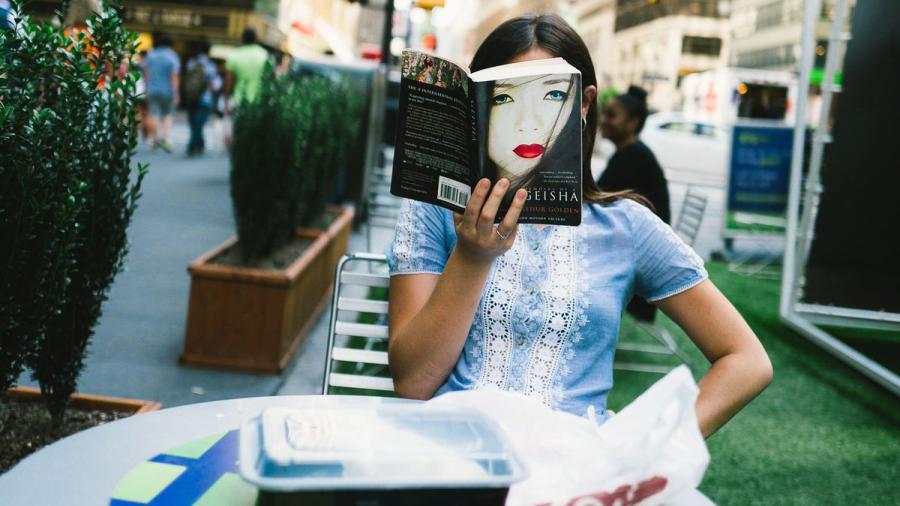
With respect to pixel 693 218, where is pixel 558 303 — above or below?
below

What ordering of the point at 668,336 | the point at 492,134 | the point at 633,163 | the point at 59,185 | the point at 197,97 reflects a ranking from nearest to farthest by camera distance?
1. the point at 492,134
2. the point at 59,185
3. the point at 633,163
4. the point at 668,336
5. the point at 197,97

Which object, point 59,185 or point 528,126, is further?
point 59,185

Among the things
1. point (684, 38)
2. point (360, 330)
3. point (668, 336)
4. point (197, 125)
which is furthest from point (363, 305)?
point (684, 38)

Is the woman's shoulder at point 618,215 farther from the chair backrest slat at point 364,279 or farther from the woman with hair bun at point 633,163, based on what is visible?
the woman with hair bun at point 633,163

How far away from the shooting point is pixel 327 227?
21.0ft

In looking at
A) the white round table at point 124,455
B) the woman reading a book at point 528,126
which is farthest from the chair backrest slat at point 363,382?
the woman reading a book at point 528,126

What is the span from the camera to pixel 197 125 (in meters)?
13.1

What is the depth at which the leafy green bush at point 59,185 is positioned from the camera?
202 centimetres

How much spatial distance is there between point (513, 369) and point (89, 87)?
58.4 inches

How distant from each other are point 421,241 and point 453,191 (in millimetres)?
368

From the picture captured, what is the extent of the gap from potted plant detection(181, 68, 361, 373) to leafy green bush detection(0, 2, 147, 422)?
4.83 feet

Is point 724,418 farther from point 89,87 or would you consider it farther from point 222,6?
point 222,6

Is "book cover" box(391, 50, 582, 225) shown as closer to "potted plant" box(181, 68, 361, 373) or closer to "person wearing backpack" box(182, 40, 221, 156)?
"potted plant" box(181, 68, 361, 373)

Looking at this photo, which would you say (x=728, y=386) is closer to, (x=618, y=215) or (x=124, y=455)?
(x=618, y=215)
